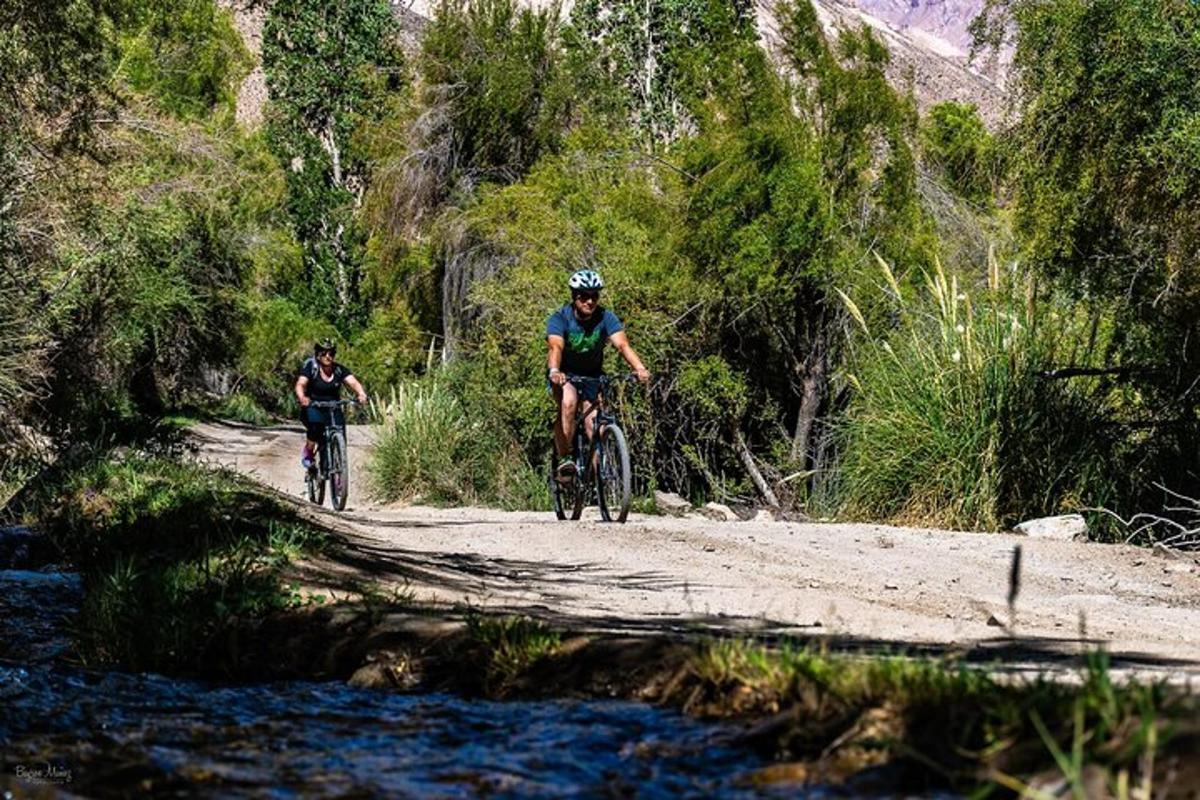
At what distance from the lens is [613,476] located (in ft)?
41.9

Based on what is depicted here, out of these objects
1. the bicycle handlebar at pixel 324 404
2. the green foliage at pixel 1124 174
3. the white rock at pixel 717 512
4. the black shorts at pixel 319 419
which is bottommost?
the white rock at pixel 717 512

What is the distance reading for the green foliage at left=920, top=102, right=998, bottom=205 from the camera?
99.9 feet

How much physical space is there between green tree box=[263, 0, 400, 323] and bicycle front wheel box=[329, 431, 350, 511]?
42762 mm

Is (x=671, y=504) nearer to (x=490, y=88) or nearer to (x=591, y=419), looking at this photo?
(x=591, y=419)

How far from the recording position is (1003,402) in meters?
13.0

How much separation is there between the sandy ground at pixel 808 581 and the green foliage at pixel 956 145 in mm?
16716

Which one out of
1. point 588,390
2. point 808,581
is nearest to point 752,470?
point 588,390

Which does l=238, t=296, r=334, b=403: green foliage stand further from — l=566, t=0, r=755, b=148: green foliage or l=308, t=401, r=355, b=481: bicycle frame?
l=308, t=401, r=355, b=481: bicycle frame

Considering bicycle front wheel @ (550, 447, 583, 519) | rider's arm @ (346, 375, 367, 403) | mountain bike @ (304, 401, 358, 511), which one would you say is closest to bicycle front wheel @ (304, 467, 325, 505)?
mountain bike @ (304, 401, 358, 511)

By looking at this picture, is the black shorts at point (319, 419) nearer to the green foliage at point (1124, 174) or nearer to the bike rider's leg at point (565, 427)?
the bike rider's leg at point (565, 427)

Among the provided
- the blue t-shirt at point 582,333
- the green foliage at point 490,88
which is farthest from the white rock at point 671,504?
the green foliage at point 490,88

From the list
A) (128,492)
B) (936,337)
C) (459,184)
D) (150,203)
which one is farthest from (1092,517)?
(459,184)

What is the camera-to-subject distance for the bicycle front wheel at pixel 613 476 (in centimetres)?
1240

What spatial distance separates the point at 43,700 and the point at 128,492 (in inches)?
235
